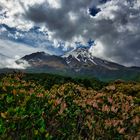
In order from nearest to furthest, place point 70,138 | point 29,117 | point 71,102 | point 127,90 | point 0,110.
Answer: point 29,117
point 0,110
point 70,138
point 71,102
point 127,90

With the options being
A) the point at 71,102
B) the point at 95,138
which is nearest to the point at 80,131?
the point at 95,138

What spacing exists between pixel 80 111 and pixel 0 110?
2.48 meters

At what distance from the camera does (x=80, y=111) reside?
8.81 meters

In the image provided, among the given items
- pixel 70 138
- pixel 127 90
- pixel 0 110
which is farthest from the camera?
pixel 127 90

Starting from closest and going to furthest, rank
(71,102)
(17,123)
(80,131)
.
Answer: (17,123), (80,131), (71,102)

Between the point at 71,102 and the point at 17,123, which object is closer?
the point at 17,123

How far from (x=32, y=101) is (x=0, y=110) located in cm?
88

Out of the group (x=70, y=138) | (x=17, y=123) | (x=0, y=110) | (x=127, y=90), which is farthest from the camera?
(x=127, y=90)

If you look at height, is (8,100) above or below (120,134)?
above

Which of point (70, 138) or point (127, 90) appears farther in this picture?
point (127, 90)

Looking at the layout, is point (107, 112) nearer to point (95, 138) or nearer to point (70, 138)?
point (95, 138)

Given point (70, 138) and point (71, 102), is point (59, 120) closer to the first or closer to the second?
point (70, 138)

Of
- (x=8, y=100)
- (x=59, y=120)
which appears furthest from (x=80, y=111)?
(x=8, y=100)

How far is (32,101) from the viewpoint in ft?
25.1
